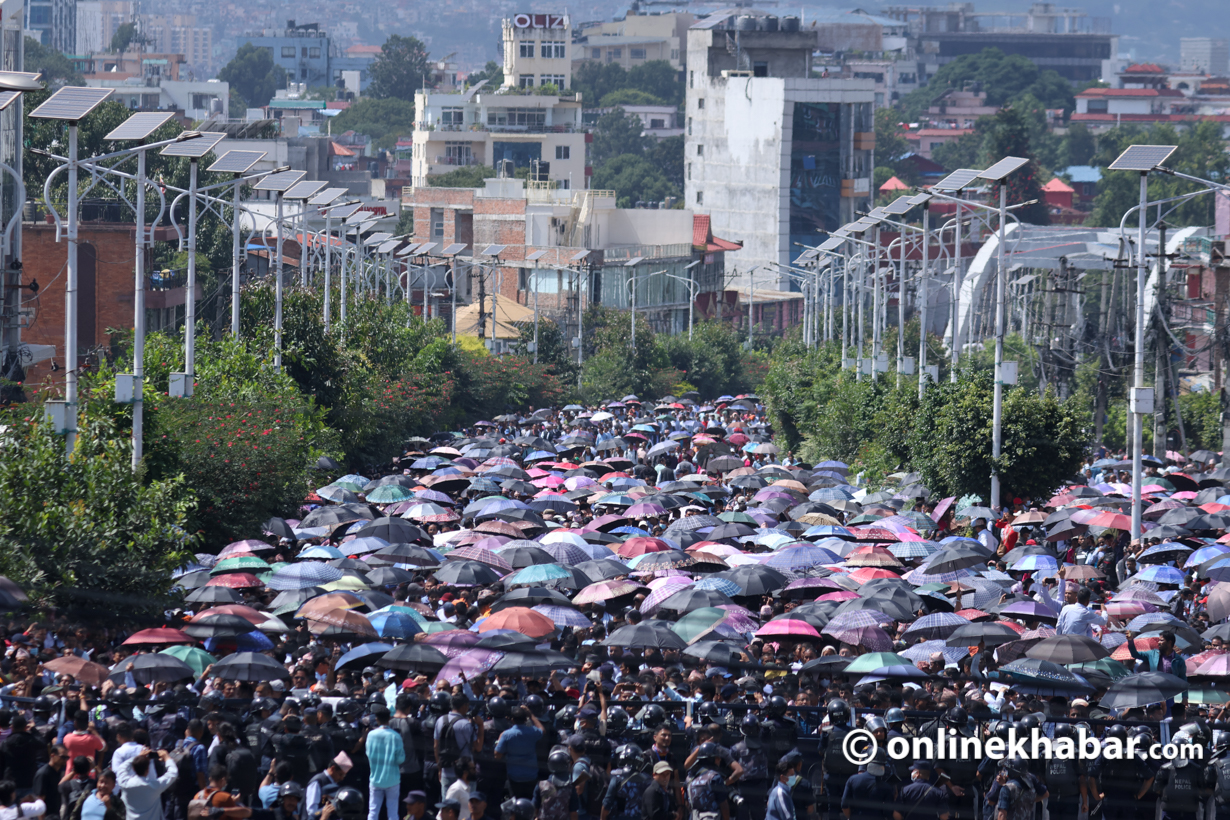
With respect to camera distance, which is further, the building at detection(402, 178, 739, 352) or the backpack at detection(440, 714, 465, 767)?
the building at detection(402, 178, 739, 352)

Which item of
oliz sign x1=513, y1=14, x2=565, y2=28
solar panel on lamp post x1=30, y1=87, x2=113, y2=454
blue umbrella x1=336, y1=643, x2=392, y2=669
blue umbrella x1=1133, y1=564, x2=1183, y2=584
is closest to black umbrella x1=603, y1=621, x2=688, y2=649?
blue umbrella x1=336, y1=643, x2=392, y2=669

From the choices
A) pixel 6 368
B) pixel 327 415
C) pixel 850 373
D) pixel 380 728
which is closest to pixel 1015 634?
pixel 380 728

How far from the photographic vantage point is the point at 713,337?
7762 cm

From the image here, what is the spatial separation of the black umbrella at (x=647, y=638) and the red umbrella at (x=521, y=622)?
0.60 metres

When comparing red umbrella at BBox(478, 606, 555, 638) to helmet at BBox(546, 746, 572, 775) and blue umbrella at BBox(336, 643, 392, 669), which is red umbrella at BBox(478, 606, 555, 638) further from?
helmet at BBox(546, 746, 572, 775)

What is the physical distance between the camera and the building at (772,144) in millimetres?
123688

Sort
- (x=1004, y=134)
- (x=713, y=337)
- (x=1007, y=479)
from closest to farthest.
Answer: (x=1007, y=479) < (x=713, y=337) < (x=1004, y=134)

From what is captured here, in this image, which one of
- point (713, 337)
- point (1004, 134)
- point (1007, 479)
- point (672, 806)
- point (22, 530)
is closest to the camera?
point (672, 806)

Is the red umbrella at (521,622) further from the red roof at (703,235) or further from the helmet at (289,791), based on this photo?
the red roof at (703,235)

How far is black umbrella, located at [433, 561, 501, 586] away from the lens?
20.8 metres

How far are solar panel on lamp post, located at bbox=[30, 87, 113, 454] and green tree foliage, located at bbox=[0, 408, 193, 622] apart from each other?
63 centimetres

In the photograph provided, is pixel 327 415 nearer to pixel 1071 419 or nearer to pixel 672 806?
pixel 1071 419

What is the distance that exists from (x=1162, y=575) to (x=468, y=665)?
970cm

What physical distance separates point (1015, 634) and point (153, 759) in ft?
27.0
